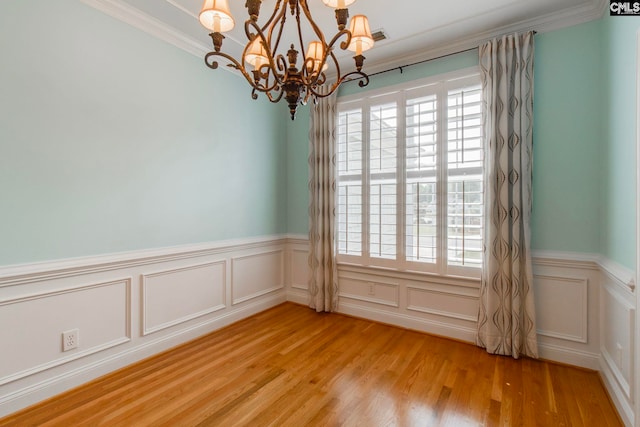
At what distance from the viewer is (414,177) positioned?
3.23 meters

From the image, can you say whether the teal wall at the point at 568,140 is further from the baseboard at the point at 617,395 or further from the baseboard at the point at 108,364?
the baseboard at the point at 108,364

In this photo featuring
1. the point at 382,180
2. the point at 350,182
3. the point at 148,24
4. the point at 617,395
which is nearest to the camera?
the point at 617,395

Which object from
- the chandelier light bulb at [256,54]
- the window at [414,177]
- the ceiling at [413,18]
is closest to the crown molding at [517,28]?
the ceiling at [413,18]

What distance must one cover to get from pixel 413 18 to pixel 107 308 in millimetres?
3527

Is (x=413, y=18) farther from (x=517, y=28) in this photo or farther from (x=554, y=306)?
(x=554, y=306)

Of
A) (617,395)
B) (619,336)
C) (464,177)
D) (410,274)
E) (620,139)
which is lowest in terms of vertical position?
(617,395)

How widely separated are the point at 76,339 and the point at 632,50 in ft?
13.5

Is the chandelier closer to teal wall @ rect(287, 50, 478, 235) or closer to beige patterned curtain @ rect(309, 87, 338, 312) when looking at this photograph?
beige patterned curtain @ rect(309, 87, 338, 312)

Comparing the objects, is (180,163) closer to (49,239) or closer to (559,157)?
(49,239)

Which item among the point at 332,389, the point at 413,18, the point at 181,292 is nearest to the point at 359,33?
the point at 413,18

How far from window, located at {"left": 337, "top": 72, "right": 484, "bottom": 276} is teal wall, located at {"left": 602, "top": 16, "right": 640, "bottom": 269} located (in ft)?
2.86

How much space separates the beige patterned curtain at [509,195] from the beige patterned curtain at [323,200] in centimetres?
164

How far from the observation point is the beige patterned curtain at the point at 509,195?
2629mm

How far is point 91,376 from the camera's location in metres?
2.33
